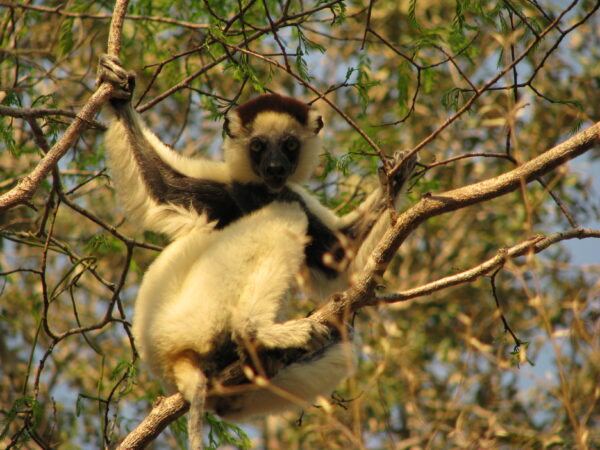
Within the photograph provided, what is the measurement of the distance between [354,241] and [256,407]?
1143 millimetres

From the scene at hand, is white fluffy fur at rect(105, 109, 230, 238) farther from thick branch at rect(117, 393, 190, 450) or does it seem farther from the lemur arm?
thick branch at rect(117, 393, 190, 450)

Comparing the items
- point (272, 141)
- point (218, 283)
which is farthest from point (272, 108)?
point (218, 283)

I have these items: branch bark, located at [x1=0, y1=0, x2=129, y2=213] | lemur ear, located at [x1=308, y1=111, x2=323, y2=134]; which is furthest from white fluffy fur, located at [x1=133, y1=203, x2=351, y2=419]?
lemur ear, located at [x1=308, y1=111, x2=323, y2=134]

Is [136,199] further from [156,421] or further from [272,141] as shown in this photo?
[156,421]

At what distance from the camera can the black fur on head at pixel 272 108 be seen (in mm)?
4613

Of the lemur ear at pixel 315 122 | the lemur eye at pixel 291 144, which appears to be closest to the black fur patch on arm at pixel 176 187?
the lemur eye at pixel 291 144

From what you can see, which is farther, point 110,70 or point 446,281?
point 110,70

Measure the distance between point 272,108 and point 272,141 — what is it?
25cm

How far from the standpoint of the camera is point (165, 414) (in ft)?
11.8

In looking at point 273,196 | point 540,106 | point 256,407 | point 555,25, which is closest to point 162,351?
point 256,407

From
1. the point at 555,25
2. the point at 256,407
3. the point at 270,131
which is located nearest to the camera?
the point at 555,25

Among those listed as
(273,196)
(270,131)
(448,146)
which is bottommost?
(273,196)

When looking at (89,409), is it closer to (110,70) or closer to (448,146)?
(448,146)

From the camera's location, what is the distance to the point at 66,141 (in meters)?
3.49
